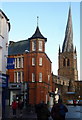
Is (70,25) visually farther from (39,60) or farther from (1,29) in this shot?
Answer: (1,29)

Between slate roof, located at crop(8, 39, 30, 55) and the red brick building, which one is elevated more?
slate roof, located at crop(8, 39, 30, 55)

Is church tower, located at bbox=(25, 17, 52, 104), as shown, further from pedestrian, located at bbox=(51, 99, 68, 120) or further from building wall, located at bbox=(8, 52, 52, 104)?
pedestrian, located at bbox=(51, 99, 68, 120)

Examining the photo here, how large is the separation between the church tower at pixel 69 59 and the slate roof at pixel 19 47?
232 feet

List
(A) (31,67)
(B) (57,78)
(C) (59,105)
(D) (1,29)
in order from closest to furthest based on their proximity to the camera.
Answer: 1. (C) (59,105)
2. (D) (1,29)
3. (A) (31,67)
4. (B) (57,78)

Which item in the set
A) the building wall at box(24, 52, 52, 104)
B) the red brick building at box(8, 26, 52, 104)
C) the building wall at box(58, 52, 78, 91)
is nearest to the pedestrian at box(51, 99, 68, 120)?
the red brick building at box(8, 26, 52, 104)

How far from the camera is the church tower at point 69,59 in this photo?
140875 mm

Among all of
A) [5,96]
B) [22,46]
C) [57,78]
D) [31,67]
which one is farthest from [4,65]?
[57,78]

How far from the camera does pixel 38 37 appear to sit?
213ft

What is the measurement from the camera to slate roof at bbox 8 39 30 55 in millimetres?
67456

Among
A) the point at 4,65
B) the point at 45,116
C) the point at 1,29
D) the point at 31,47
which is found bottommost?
the point at 45,116

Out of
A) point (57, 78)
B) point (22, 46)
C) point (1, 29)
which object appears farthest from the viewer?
point (57, 78)

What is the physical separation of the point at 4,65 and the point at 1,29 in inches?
122

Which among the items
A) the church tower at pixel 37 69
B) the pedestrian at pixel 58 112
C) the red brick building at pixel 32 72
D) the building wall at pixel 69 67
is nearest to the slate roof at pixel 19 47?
the red brick building at pixel 32 72

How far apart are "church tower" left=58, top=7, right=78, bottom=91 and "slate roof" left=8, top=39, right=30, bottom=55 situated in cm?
7070
